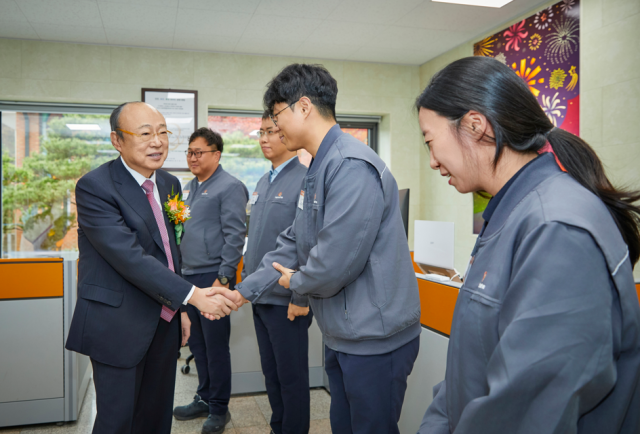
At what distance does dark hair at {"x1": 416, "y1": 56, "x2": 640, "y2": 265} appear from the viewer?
2.44ft

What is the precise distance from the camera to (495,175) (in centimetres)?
85

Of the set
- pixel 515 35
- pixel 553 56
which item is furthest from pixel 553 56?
pixel 515 35

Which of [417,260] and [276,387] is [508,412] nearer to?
[276,387]

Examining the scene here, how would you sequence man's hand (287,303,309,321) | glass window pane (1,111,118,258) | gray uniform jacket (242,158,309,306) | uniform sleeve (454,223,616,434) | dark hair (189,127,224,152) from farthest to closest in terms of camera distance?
glass window pane (1,111,118,258)
dark hair (189,127,224,152)
gray uniform jacket (242,158,309,306)
man's hand (287,303,309,321)
uniform sleeve (454,223,616,434)

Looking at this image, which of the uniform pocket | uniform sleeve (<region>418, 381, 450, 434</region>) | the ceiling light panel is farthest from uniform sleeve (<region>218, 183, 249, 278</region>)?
the ceiling light panel

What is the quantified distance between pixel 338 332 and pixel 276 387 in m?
1.09

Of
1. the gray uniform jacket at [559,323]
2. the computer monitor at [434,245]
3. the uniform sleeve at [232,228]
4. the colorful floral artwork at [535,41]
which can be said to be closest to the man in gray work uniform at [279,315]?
the uniform sleeve at [232,228]

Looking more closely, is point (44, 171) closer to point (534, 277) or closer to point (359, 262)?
point (359, 262)

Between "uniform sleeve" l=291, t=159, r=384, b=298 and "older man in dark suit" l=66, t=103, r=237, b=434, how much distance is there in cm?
61

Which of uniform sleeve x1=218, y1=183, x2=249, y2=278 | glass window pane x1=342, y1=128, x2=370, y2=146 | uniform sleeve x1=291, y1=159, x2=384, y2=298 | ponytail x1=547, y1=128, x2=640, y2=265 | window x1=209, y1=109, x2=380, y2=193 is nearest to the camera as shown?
ponytail x1=547, y1=128, x2=640, y2=265

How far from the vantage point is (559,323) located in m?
0.59

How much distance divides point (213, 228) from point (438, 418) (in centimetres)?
224

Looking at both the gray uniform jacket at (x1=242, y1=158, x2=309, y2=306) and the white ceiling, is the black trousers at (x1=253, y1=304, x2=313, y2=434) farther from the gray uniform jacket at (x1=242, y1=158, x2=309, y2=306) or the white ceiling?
the white ceiling

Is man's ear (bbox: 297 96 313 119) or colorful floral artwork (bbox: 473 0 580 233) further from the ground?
colorful floral artwork (bbox: 473 0 580 233)
